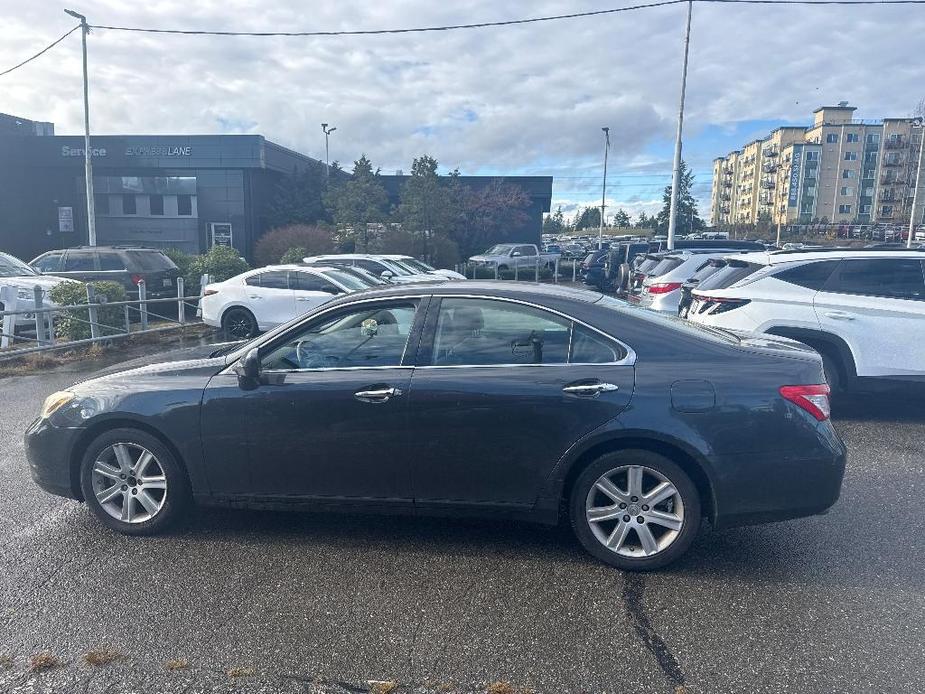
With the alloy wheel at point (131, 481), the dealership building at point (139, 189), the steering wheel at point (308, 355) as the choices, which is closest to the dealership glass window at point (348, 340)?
the steering wheel at point (308, 355)

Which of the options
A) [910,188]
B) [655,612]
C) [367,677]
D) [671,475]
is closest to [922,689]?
[655,612]

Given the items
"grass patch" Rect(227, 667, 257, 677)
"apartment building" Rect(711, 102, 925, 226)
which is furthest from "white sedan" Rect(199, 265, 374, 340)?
"apartment building" Rect(711, 102, 925, 226)

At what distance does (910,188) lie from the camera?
90062 millimetres

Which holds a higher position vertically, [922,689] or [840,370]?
[840,370]

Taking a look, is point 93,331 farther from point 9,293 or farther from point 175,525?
point 175,525

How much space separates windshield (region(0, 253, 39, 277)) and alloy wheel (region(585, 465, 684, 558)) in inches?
582

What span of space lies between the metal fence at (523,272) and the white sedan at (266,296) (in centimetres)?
1787

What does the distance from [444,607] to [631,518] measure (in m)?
1.13

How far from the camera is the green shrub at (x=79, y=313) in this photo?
12047mm

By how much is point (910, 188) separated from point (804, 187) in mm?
12109

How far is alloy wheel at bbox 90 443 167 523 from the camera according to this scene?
4363mm

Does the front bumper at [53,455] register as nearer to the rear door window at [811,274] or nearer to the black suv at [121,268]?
the rear door window at [811,274]

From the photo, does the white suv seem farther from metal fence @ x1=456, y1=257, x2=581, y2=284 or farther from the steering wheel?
metal fence @ x1=456, y1=257, x2=581, y2=284

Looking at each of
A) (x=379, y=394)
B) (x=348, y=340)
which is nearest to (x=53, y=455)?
(x=348, y=340)
